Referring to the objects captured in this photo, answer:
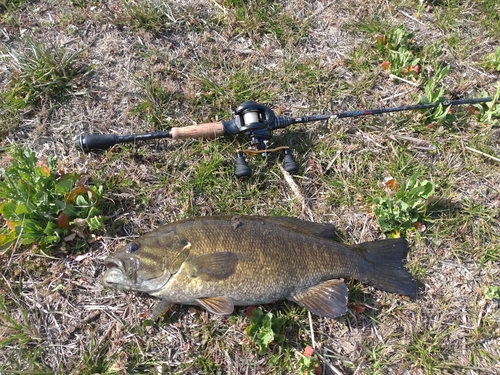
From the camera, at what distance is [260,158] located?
420cm

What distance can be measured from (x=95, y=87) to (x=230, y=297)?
2.95 m

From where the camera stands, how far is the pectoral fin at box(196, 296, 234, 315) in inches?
124

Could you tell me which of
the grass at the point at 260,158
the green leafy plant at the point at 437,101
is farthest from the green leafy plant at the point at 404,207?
the green leafy plant at the point at 437,101

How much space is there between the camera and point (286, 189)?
13.6ft

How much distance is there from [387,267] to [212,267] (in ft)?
5.45

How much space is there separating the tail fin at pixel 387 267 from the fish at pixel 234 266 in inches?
2.3

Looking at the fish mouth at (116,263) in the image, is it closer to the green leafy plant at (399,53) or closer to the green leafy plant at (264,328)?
the green leafy plant at (264,328)

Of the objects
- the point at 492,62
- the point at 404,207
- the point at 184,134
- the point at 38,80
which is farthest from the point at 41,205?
the point at 492,62

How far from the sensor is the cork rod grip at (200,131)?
13.1 ft

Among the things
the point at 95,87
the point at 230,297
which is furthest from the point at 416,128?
the point at 95,87

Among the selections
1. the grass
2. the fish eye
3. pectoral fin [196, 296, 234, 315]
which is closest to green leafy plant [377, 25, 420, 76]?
the grass

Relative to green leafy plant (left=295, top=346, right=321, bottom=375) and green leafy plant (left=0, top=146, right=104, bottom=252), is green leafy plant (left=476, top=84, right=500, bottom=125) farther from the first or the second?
green leafy plant (left=0, top=146, right=104, bottom=252)

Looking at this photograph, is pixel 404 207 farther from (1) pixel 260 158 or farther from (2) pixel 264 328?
(2) pixel 264 328

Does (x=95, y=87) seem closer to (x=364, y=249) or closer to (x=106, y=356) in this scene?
(x=106, y=356)
